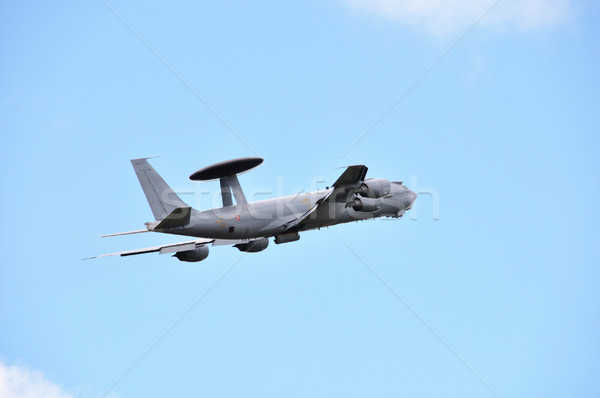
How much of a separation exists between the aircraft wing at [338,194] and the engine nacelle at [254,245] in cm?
275

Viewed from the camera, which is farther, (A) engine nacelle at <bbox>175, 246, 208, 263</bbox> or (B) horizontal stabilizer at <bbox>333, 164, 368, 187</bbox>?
(A) engine nacelle at <bbox>175, 246, 208, 263</bbox>

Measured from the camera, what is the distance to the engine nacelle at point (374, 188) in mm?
44781

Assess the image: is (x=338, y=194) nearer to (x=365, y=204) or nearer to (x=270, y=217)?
(x=365, y=204)

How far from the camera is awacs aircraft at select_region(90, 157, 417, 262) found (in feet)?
133

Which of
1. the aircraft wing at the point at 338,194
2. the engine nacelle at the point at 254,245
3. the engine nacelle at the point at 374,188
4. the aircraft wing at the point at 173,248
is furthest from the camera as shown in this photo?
the engine nacelle at the point at 254,245

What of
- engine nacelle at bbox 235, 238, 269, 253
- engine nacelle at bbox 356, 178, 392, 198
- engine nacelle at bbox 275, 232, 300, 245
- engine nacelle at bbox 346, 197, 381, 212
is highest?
engine nacelle at bbox 356, 178, 392, 198

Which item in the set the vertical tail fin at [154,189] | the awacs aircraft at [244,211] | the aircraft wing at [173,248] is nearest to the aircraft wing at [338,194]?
the awacs aircraft at [244,211]

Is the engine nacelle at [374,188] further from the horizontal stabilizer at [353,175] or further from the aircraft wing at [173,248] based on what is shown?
the aircraft wing at [173,248]

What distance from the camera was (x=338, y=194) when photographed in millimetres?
42531

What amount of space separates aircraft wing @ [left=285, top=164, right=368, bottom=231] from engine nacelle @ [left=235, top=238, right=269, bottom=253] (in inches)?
108

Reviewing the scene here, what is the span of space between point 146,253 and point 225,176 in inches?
264

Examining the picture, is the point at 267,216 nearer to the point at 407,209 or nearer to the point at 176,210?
the point at 176,210

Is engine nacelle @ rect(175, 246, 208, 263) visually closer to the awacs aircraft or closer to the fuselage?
the awacs aircraft

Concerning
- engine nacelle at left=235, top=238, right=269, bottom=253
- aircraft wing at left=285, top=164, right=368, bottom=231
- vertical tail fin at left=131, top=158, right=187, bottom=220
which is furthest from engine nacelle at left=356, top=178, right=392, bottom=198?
vertical tail fin at left=131, top=158, right=187, bottom=220
